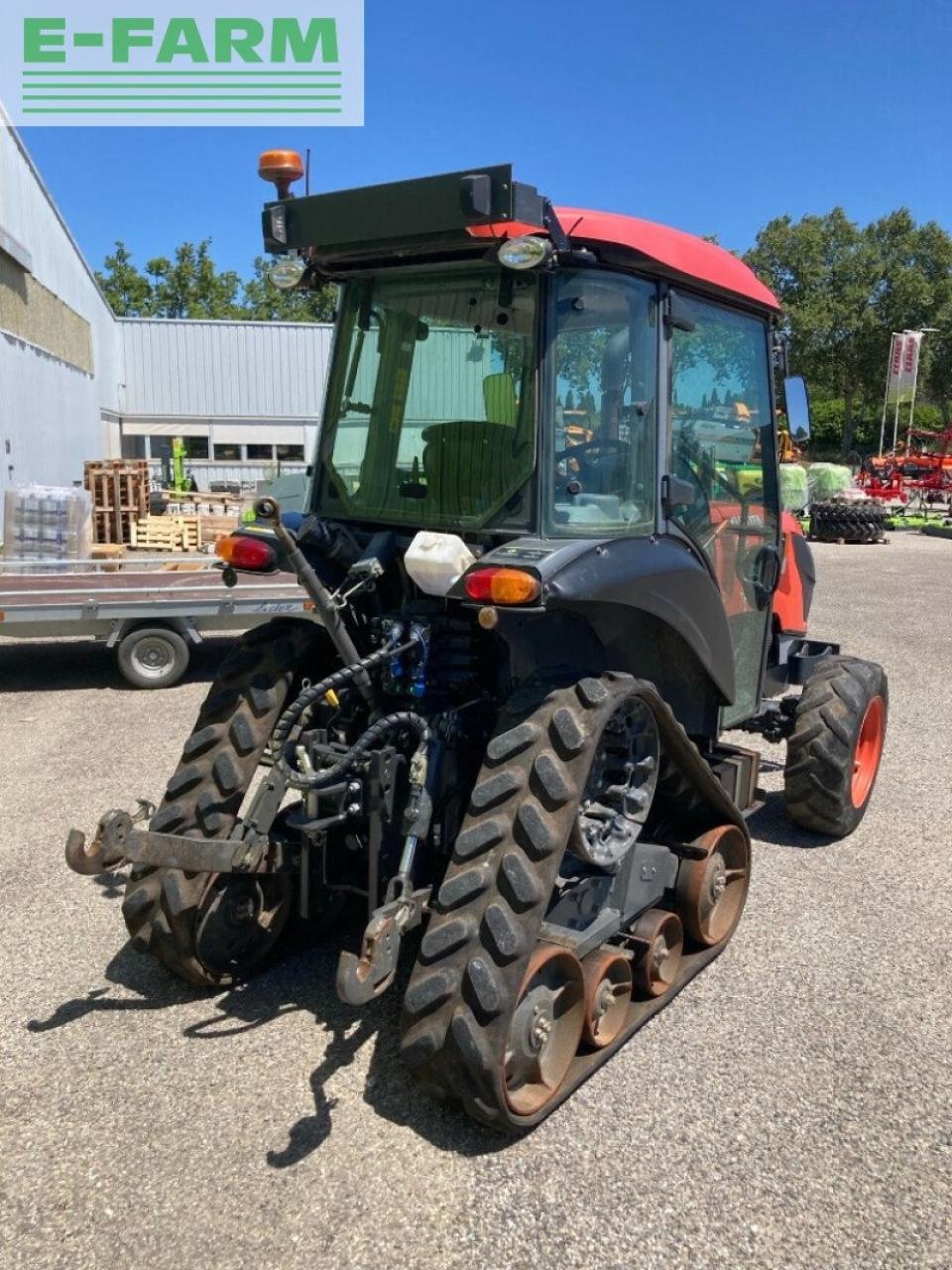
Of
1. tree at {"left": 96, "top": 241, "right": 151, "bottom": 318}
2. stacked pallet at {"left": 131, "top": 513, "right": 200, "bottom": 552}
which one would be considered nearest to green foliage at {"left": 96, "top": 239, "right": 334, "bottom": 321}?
tree at {"left": 96, "top": 241, "right": 151, "bottom": 318}

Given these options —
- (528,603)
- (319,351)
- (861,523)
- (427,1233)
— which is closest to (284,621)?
(528,603)

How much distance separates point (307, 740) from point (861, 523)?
18528mm

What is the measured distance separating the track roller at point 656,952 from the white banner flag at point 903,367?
25.9m

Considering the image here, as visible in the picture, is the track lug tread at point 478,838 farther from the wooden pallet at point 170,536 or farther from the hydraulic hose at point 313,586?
the wooden pallet at point 170,536

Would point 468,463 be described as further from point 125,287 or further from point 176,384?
point 125,287

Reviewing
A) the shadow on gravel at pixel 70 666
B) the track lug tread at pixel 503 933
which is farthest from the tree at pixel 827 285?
the track lug tread at pixel 503 933

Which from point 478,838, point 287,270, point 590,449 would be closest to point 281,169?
point 287,270

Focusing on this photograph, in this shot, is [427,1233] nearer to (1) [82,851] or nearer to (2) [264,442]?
(1) [82,851]

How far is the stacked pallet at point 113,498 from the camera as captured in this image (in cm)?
1706

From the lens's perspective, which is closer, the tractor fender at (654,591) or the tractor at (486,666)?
the tractor at (486,666)

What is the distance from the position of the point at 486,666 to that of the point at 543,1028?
114cm

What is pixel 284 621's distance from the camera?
3658mm

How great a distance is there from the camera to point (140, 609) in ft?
25.9

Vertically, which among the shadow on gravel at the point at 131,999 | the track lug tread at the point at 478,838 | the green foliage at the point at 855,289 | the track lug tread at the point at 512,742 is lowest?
the shadow on gravel at the point at 131,999
